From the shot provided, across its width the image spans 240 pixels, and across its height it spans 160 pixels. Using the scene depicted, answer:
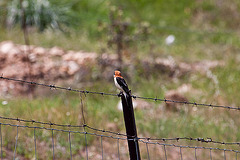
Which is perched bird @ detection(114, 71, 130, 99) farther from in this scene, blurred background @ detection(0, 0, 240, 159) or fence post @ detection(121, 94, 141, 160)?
blurred background @ detection(0, 0, 240, 159)

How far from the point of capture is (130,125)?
3.75 m

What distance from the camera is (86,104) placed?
783 cm

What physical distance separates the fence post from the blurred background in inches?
99.6

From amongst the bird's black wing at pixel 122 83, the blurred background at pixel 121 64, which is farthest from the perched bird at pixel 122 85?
the blurred background at pixel 121 64

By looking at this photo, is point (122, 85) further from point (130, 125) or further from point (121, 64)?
point (121, 64)

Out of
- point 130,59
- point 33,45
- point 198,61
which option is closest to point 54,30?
point 33,45

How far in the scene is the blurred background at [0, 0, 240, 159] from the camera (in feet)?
23.0

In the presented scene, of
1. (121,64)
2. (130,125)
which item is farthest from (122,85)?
(121,64)

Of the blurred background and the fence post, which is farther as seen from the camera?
the blurred background

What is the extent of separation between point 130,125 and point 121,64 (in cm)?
603

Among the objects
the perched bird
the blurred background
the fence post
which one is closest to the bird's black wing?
the perched bird

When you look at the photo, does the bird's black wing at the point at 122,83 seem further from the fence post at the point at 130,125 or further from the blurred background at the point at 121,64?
the blurred background at the point at 121,64

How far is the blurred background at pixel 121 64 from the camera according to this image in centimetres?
700

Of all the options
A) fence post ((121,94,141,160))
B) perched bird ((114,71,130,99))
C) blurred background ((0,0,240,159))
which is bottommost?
fence post ((121,94,141,160))
